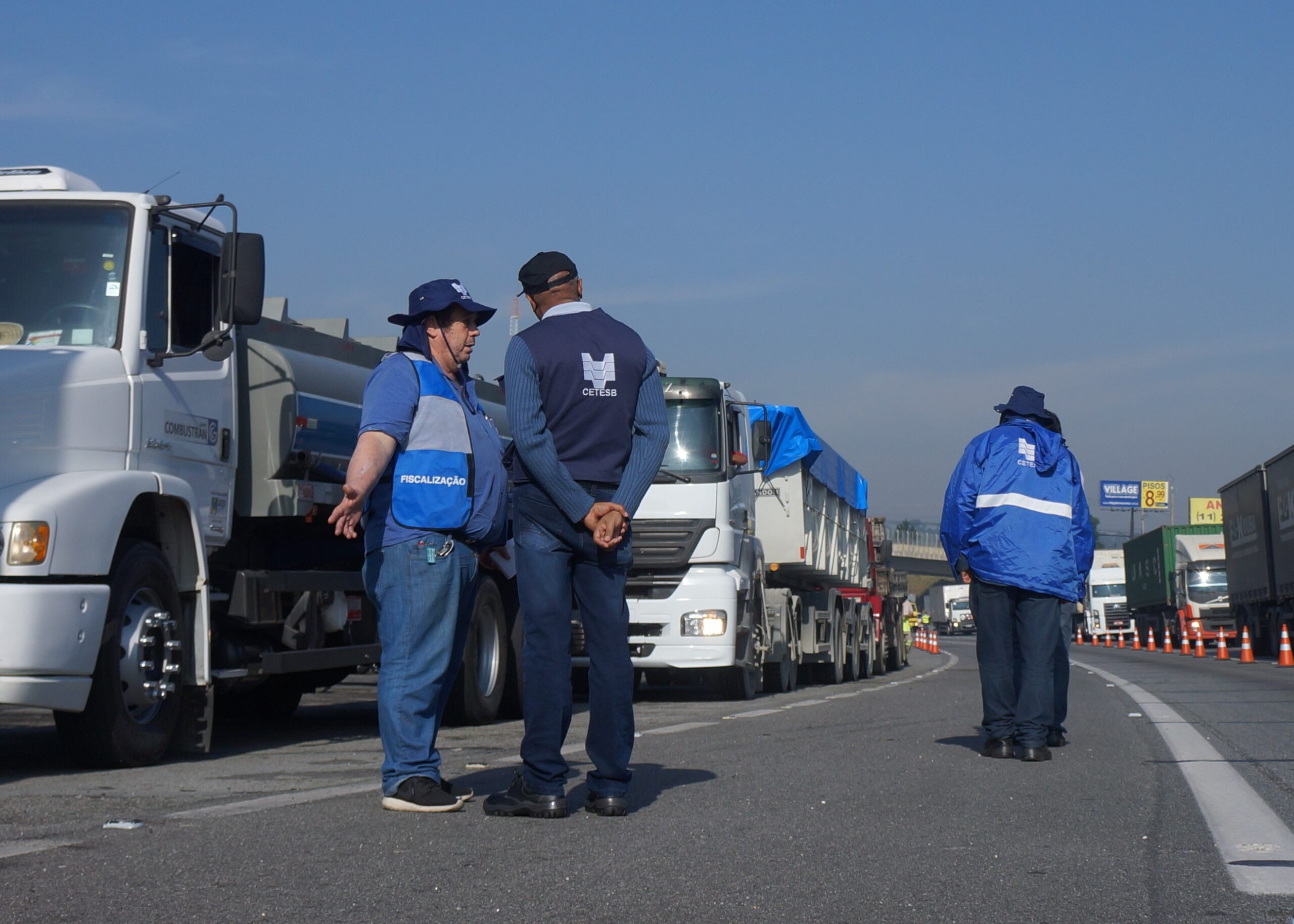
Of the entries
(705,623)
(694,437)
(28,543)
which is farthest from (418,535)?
(694,437)

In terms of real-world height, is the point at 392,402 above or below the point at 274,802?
above

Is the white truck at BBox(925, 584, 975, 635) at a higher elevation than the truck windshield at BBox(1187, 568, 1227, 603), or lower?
higher

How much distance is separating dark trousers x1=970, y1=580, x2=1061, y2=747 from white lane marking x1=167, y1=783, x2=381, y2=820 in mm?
3004

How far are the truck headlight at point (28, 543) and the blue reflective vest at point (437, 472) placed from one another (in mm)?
1927

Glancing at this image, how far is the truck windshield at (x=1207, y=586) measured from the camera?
1806 inches

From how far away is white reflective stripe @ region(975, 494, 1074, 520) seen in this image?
7656 mm

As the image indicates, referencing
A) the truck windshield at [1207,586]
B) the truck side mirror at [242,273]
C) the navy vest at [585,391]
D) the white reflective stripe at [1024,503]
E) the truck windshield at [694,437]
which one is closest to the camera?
the navy vest at [585,391]

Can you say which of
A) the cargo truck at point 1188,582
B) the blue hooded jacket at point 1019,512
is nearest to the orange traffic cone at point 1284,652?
the cargo truck at point 1188,582

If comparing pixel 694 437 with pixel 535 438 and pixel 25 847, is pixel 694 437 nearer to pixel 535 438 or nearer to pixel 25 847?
pixel 535 438

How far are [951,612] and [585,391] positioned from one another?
93421mm

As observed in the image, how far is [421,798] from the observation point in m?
5.18

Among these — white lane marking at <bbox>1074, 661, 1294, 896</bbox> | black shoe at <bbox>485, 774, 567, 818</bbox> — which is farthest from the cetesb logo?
white lane marking at <bbox>1074, 661, 1294, 896</bbox>

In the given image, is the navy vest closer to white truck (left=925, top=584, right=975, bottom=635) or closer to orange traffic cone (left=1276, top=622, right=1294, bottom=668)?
orange traffic cone (left=1276, top=622, right=1294, bottom=668)

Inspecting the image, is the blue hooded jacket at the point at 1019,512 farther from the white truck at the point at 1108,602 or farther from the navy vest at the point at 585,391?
the white truck at the point at 1108,602
